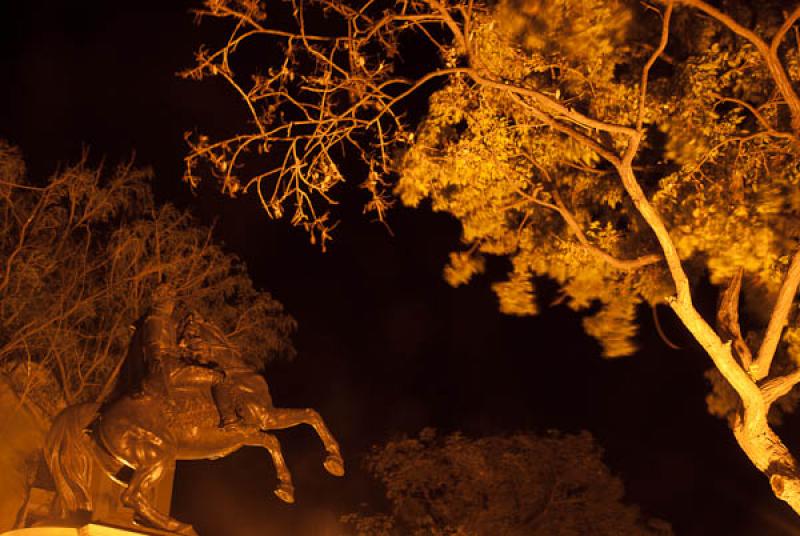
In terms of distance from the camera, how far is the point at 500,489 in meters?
18.9

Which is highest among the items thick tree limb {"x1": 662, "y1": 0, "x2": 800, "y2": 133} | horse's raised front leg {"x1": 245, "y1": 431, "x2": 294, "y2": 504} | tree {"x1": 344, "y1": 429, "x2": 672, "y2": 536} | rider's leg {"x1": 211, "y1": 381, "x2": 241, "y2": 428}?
thick tree limb {"x1": 662, "y1": 0, "x2": 800, "y2": 133}

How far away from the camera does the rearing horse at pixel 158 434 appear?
797cm

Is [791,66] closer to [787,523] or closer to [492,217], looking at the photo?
[492,217]

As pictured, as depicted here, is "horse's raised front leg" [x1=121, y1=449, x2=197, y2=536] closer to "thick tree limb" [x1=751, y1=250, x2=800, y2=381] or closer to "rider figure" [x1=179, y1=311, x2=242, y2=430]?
"rider figure" [x1=179, y1=311, x2=242, y2=430]

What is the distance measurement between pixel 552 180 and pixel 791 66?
2691mm

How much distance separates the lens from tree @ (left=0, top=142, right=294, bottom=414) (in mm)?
15141

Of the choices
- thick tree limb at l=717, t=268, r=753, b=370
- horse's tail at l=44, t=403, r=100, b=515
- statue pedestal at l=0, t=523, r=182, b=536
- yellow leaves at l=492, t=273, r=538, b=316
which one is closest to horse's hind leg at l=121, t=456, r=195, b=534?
statue pedestal at l=0, t=523, r=182, b=536

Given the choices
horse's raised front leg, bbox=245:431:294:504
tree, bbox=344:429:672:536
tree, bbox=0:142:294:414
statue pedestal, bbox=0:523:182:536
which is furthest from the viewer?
tree, bbox=344:429:672:536

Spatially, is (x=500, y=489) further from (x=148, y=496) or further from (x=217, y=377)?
(x=148, y=496)

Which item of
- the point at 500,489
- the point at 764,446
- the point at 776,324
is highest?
the point at 776,324

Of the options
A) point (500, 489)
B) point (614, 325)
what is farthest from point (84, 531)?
point (500, 489)

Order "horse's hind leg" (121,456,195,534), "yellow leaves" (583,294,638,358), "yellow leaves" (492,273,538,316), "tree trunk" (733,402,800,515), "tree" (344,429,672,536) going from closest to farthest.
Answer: "tree trunk" (733,402,800,515)
"horse's hind leg" (121,456,195,534)
"yellow leaves" (583,294,638,358)
"yellow leaves" (492,273,538,316)
"tree" (344,429,672,536)

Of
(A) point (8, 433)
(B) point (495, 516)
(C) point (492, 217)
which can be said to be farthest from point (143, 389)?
(B) point (495, 516)

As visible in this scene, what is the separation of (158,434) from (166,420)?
0.15m
